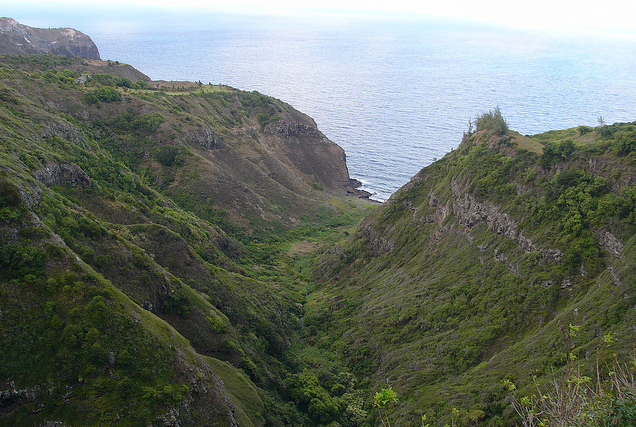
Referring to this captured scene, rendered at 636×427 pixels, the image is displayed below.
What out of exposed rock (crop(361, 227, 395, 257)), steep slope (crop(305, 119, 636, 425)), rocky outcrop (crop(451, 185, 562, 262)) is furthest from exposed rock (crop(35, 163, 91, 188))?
rocky outcrop (crop(451, 185, 562, 262))

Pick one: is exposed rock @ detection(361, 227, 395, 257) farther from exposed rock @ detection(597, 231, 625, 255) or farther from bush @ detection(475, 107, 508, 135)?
exposed rock @ detection(597, 231, 625, 255)

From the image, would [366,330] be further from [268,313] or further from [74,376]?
[74,376]

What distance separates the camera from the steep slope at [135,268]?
30203mm

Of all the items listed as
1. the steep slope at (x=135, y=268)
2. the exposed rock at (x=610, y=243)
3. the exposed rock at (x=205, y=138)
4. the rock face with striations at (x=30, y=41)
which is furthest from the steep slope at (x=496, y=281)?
the rock face with striations at (x=30, y=41)

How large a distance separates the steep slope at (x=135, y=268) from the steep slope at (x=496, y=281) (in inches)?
415

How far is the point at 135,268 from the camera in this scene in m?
42.2

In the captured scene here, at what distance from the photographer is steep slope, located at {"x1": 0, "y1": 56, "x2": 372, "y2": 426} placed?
30203mm

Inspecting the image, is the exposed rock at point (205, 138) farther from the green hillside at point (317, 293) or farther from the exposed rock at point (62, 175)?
the exposed rock at point (62, 175)

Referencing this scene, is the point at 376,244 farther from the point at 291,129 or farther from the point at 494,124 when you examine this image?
the point at 291,129

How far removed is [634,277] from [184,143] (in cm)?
8191

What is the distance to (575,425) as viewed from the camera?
1653cm

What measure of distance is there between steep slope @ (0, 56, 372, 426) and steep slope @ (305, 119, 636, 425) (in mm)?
10543

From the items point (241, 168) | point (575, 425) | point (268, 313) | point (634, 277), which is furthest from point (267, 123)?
point (575, 425)

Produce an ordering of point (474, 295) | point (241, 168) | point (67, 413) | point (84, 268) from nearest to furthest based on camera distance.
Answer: point (67, 413), point (84, 268), point (474, 295), point (241, 168)
